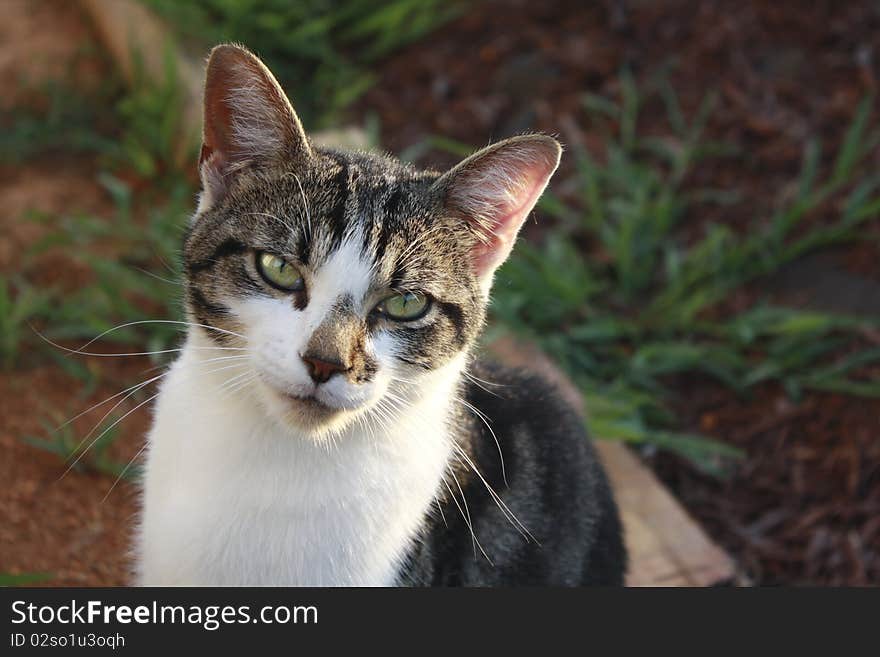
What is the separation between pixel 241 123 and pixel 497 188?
0.61 metres

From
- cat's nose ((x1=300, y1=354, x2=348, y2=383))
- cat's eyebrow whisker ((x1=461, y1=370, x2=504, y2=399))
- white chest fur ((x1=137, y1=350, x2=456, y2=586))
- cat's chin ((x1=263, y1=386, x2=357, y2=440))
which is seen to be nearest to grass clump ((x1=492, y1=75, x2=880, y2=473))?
cat's eyebrow whisker ((x1=461, y1=370, x2=504, y2=399))

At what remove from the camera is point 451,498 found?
2301 mm

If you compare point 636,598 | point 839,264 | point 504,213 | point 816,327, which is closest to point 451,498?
point 636,598

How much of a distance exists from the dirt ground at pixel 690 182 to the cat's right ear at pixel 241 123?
111cm

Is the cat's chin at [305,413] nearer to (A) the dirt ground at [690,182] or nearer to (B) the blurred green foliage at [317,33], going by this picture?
(A) the dirt ground at [690,182]

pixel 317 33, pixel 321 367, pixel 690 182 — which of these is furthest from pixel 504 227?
pixel 317 33

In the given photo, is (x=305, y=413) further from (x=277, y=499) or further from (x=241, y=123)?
(x=241, y=123)

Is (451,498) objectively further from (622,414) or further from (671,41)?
(671,41)

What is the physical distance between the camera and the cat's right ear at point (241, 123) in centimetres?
202

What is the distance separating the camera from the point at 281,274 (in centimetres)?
199

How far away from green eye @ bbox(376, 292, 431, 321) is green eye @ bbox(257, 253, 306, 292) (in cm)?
18

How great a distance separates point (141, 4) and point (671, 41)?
2.77 meters

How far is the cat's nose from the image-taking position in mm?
1837

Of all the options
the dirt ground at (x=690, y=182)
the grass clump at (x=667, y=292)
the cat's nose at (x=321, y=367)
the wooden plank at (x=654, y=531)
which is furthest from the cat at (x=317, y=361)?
the grass clump at (x=667, y=292)
